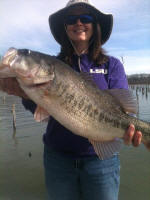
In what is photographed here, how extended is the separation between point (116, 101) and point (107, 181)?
1.12 metres

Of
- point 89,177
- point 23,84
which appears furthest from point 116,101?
point 23,84

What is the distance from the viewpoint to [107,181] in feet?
9.27

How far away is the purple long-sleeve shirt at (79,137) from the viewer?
9.48 ft

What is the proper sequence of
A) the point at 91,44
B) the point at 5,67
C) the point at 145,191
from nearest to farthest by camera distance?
the point at 5,67, the point at 91,44, the point at 145,191

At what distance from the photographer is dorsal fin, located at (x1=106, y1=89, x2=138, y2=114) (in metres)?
3.02

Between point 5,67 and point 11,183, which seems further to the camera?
point 11,183

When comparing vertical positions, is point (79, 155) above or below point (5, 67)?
below

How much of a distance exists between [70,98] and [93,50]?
104 cm

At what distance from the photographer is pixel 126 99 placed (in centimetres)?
310

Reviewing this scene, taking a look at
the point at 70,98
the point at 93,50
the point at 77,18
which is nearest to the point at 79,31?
the point at 77,18

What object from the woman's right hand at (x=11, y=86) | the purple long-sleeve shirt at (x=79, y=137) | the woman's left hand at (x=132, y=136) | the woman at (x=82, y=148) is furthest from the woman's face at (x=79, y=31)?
the woman's left hand at (x=132, y=136)

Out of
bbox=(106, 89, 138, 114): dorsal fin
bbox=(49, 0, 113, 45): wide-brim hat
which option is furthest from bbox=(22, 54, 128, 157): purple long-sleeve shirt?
bbox=(49, 0, 113, 45): wide-brim hat

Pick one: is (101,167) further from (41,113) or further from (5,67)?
(5,67)

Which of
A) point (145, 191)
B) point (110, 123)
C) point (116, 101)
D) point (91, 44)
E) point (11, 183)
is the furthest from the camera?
point (11, 183)
